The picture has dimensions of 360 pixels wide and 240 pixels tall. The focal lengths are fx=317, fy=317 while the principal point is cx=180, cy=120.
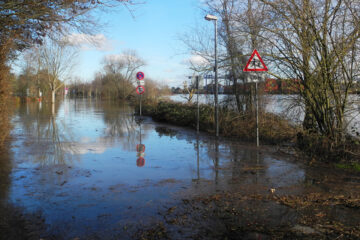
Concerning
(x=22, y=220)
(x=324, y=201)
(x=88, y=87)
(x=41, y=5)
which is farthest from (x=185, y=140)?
(x=88, y=87)

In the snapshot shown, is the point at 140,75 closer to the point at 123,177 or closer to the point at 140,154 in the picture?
the point at 140,154

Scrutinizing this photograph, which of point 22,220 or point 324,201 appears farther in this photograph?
point 324,201

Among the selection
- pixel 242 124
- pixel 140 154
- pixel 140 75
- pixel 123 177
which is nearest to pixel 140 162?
pixel 140 154

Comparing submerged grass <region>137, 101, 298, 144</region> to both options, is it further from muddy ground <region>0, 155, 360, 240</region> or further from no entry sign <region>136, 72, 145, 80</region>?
muddy ground <region>0, 155, 360, 240</region>

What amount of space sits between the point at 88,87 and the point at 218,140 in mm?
100572

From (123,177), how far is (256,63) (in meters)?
5.49

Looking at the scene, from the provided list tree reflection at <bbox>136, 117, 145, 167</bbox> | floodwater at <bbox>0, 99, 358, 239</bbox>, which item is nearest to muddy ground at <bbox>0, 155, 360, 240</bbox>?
floodwater at <bbox>0, 99, 358, 239</bbox>

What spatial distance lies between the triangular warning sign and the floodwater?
246cm

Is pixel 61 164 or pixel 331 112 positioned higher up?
pixel 331 112

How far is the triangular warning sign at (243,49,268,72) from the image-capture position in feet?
31.0

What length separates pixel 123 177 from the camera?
645 cm

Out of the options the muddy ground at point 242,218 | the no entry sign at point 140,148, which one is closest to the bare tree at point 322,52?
the muddy ground at point 242,218

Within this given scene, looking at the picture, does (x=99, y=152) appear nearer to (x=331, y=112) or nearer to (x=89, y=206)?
(x=89, y=206)

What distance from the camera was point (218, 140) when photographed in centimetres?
1186
